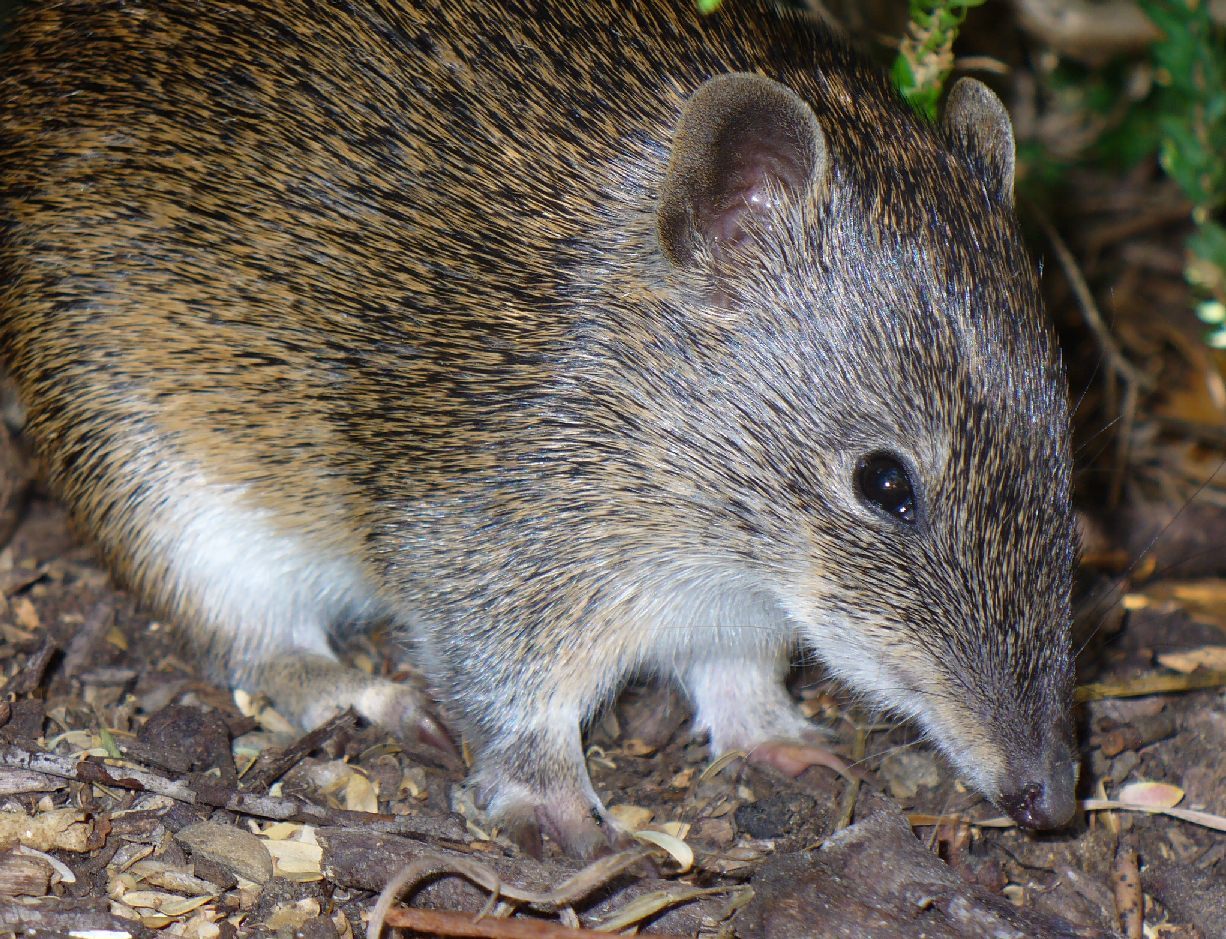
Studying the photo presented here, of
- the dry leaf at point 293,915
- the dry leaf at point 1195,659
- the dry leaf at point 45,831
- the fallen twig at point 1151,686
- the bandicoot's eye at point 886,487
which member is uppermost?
the bandicoot's eye at point 886,487

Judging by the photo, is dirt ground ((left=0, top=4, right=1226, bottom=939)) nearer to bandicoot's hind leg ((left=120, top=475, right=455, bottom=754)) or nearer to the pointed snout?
bandicoot's hind leg ((left=120, top=475, right=455, bottom=754))

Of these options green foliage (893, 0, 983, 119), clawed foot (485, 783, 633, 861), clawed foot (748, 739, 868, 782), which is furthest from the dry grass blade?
green foliage (893, 0, 983, 119)

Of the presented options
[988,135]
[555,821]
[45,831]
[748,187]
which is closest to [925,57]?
[988,135]

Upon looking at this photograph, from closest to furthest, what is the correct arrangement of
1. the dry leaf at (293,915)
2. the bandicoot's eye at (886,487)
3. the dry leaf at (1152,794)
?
the bandicoot's eye at (886,487), the dry leaf at (293,915), the dry leaf at (1152,794)

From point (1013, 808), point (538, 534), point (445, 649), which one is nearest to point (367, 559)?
point (445, 649)

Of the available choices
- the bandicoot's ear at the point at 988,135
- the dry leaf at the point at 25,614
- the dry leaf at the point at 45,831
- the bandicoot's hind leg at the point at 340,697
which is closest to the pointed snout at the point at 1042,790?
Result: the bandicoot's ear at the point at 988,135

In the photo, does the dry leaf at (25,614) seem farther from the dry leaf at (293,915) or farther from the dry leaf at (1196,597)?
the dry leaf at (1196,597)

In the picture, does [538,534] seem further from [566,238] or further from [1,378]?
[1,378]

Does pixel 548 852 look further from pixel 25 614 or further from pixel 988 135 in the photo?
pixel 988 135
